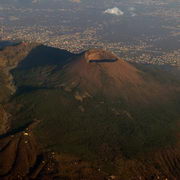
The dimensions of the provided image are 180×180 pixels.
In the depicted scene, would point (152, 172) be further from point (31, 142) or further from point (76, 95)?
point (76, 95)

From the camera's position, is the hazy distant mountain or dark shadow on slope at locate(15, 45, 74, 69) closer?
the hazy distant mountain

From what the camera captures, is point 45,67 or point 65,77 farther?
point 45,67

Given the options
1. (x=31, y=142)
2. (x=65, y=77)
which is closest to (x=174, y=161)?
(x=31, y=142)

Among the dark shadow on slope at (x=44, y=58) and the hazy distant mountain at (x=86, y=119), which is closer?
the hazy distant mountain at (x=86, y=119)
